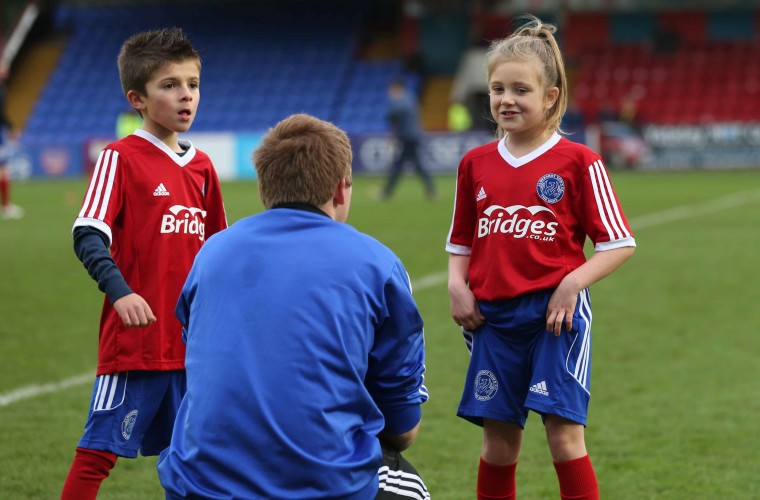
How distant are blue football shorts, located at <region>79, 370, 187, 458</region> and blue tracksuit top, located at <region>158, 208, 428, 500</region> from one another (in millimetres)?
891

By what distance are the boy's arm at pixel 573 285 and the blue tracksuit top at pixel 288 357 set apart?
874 millimetres

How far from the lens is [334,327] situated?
266 cm

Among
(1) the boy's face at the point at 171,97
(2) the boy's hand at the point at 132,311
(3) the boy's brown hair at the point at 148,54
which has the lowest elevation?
(2) the boy's hand at the point at 132,311

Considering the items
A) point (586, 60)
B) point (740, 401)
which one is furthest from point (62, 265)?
point (586, 60)

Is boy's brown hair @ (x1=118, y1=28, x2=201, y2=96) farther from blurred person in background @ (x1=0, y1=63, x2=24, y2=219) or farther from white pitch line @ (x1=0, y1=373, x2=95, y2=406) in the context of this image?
blurred person in background @ (x1=0, y1=63, x2=24, y2=219)

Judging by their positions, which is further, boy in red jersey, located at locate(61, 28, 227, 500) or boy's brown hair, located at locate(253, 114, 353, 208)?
boy in red jersey, located at locate(61, 28, 227, 500)

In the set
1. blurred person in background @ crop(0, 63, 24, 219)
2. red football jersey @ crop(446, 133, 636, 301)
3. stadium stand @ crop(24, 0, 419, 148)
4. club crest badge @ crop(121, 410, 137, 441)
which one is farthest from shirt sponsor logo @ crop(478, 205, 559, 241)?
stadium stand @ crop(24, 0, 419, 148)

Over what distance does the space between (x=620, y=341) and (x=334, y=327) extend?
537 cm

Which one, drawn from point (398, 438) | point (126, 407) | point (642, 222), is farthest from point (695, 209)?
point (398, 438)

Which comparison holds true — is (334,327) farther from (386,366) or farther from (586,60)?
(586,60)

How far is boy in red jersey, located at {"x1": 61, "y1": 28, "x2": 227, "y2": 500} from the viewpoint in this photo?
3.64 metres

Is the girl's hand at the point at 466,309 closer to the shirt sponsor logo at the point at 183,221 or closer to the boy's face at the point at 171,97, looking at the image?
the shirt sponsor logo at the point at 183,221

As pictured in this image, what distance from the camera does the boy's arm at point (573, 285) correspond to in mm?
3549

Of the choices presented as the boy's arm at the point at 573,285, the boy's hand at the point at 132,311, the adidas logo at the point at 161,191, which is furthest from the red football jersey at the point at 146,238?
the boy's arm at the point at 573,285
